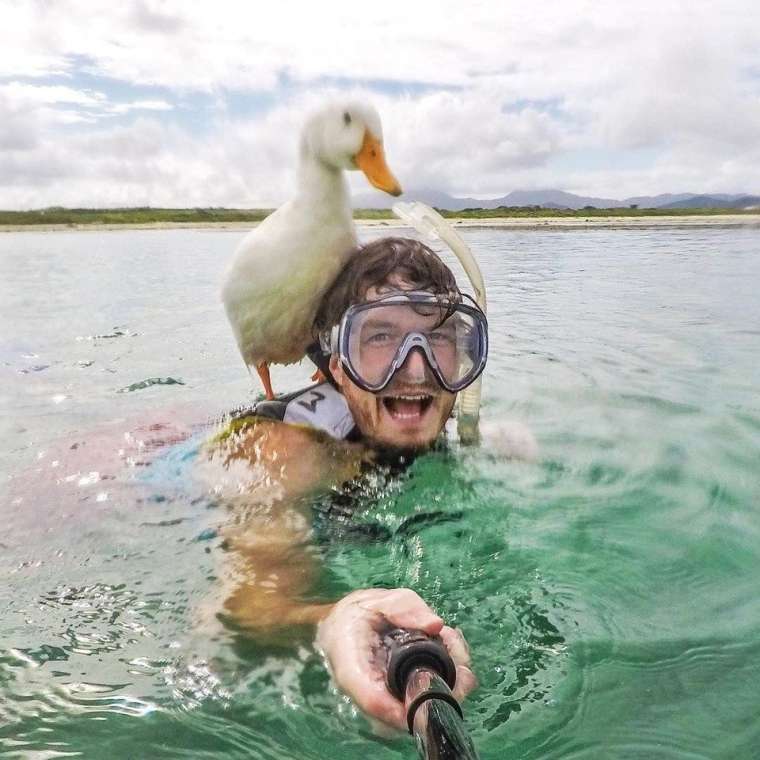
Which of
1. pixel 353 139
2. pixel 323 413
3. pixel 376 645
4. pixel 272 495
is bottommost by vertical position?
pixel 272 495

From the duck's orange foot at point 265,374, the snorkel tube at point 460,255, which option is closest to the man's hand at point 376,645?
Answer: the snorkel tube at point 460,255

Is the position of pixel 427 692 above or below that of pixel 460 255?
below

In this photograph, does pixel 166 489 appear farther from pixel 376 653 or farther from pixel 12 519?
pixel 376 653

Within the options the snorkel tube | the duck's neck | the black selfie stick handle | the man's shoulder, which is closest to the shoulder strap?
the man's shoulder

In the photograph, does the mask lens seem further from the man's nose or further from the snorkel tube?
the snorkel tube

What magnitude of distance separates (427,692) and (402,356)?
4.85ft

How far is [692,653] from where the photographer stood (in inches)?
77.9

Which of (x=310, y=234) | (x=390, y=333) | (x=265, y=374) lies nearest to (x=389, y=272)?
(x=390, y=333)

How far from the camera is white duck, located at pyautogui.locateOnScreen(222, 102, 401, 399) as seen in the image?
298 cm

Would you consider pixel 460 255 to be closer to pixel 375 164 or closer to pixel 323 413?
pixel 375 164

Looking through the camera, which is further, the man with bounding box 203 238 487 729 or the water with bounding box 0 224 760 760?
the man with bounding box 203 238 487 729

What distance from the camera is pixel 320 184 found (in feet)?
10.1

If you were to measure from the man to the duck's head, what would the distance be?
334mm

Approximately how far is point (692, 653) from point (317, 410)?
1.46 meters
